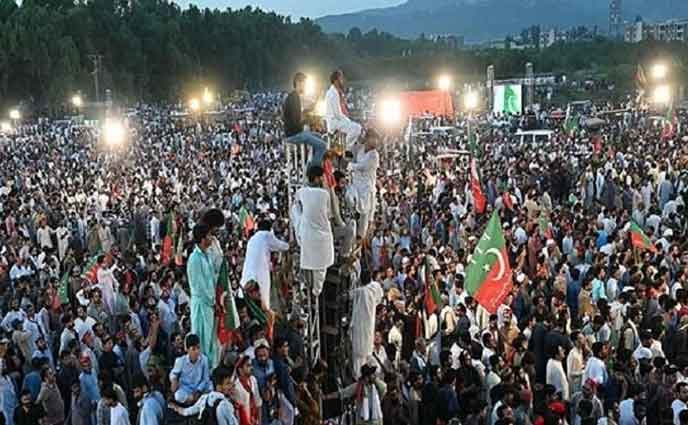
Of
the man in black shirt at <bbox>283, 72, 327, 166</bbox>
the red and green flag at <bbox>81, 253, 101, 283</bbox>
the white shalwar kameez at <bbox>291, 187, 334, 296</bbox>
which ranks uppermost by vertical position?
the man in black shirt at <bbox>283, 72, 327, 166</bbox>

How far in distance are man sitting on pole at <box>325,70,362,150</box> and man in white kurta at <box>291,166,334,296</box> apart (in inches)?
47.0

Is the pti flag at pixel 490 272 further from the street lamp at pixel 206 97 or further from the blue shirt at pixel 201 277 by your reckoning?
the street lamp at pixel 206 97

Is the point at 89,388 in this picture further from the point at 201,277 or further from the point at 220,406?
the point at 220,406

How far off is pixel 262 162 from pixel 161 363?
18.1 m

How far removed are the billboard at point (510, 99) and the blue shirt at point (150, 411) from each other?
34.9 meters

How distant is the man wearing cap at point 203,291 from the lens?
21.3 feet

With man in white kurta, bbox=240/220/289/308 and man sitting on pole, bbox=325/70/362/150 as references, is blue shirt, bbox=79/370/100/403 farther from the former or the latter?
man sitting on pole, bbox=325/70/362/150

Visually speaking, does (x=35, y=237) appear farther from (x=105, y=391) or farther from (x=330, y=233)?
(x=330, y=233)

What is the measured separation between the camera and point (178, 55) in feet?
219

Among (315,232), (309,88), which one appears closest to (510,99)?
(309,88)

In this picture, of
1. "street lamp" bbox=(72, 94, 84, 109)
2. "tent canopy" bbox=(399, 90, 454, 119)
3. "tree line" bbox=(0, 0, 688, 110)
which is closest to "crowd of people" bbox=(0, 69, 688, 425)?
"tent canopy" bbox=(399, 90, 454, 119)

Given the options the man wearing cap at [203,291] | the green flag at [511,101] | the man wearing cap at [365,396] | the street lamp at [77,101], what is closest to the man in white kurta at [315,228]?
→ the man wearing cap at [203,291]

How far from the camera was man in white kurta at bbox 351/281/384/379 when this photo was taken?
7316mm

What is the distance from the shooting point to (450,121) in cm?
3697
